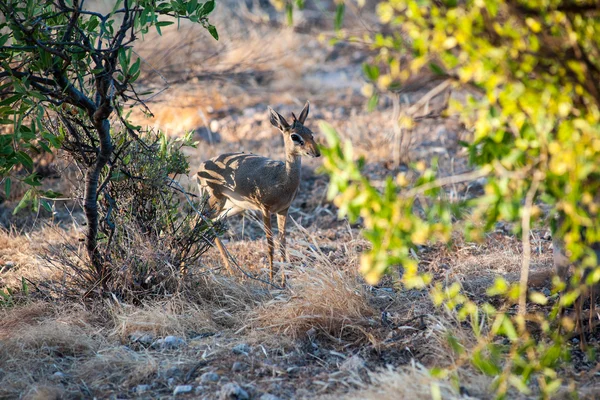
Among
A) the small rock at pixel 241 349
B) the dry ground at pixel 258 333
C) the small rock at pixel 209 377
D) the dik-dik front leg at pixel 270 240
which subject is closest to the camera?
the dry ground at pixel 258 333

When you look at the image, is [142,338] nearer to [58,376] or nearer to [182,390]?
[58,376]

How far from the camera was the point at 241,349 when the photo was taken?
12.2 feet

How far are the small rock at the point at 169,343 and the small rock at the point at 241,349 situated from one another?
1.04 ft

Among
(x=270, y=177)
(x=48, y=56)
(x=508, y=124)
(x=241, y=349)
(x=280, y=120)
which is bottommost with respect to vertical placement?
(x=241, y=349)

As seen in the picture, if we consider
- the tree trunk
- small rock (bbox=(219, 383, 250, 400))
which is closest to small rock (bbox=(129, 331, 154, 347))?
the tree trunk

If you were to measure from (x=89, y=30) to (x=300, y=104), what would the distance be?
5.98m

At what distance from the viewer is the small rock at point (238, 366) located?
11.6ft

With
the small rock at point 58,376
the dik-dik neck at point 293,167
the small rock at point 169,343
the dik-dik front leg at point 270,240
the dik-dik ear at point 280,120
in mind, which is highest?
the dik-dik ear at point 280,120

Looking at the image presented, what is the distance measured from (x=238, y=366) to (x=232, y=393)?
356 millimetres

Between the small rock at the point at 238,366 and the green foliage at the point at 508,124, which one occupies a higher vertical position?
the green foliage at the point at 508,124

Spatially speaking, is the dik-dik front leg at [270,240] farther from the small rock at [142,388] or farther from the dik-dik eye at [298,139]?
the small rock at [142,388]

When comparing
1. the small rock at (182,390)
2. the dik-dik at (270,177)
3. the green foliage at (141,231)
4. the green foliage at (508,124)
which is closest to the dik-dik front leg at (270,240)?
the dik-dik at (270,177)

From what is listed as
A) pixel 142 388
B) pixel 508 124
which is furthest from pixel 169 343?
pixel 508 124

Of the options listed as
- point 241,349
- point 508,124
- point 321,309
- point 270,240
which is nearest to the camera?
point 508,124
